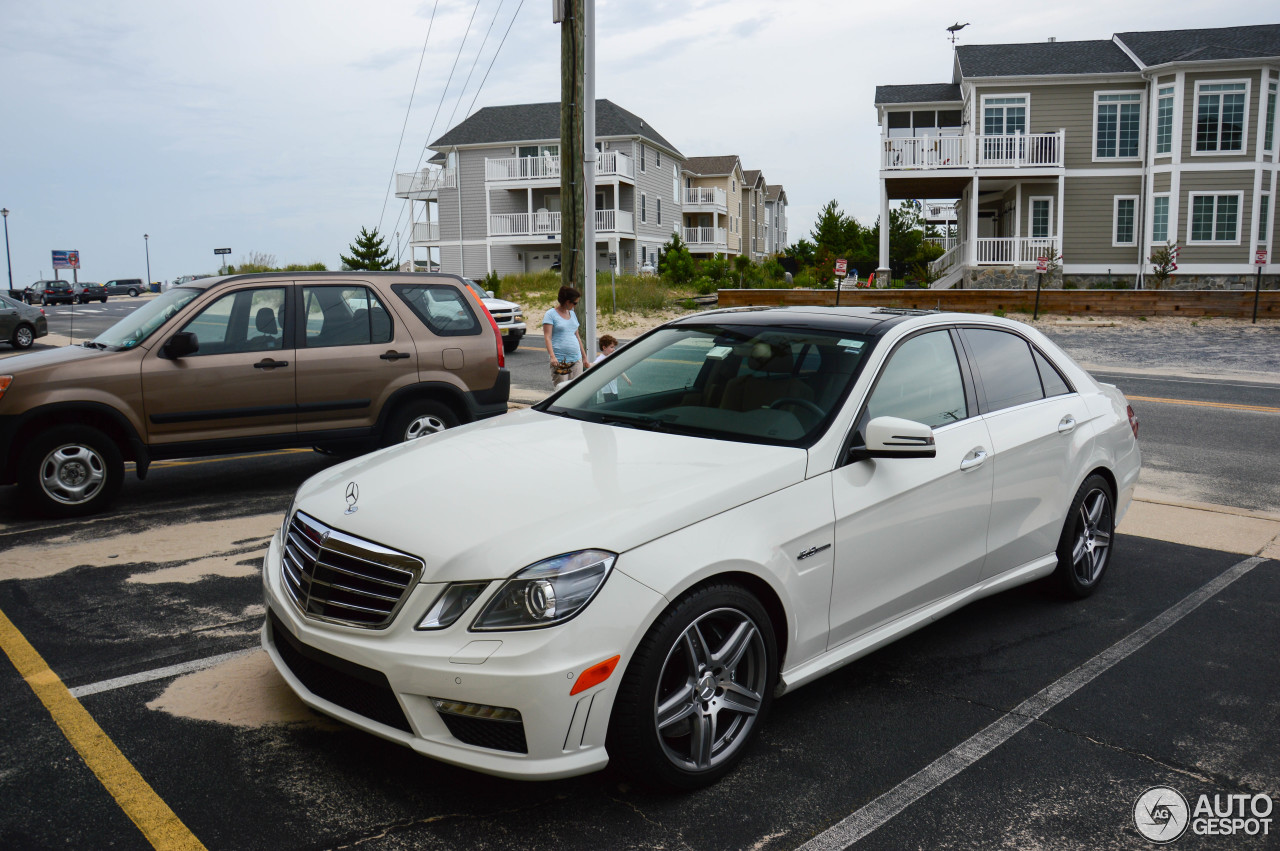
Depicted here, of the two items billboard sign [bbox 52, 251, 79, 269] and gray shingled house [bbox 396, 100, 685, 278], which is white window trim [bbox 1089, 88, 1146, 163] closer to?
gray shingled house [bbox 396, 100, 685, 278]

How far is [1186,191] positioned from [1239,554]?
31.8 meters

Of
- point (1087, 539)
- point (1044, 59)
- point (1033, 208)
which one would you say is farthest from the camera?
point (1044, 59)

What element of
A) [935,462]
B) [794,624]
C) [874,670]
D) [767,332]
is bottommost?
[874,670]

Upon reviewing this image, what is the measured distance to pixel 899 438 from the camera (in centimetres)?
370

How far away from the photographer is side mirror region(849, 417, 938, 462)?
12.1 feet

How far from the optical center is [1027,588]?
552 cm

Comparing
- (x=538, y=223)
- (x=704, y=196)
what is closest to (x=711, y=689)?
(x=538, y=223)

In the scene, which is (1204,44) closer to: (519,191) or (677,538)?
(519,191)

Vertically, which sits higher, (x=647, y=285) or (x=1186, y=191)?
(x=1186, y=191)

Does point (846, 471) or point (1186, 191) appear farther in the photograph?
point (1186, 191)

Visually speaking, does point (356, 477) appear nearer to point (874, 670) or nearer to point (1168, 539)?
point (874, 670)

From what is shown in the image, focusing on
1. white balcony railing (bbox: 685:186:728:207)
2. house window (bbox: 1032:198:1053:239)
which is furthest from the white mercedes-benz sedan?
Answer: white balcony railing (bbox: 685:186:728:207)

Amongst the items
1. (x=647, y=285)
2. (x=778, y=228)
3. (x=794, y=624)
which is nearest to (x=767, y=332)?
(x=794, y=624)

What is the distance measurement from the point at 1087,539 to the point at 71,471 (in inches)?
268
